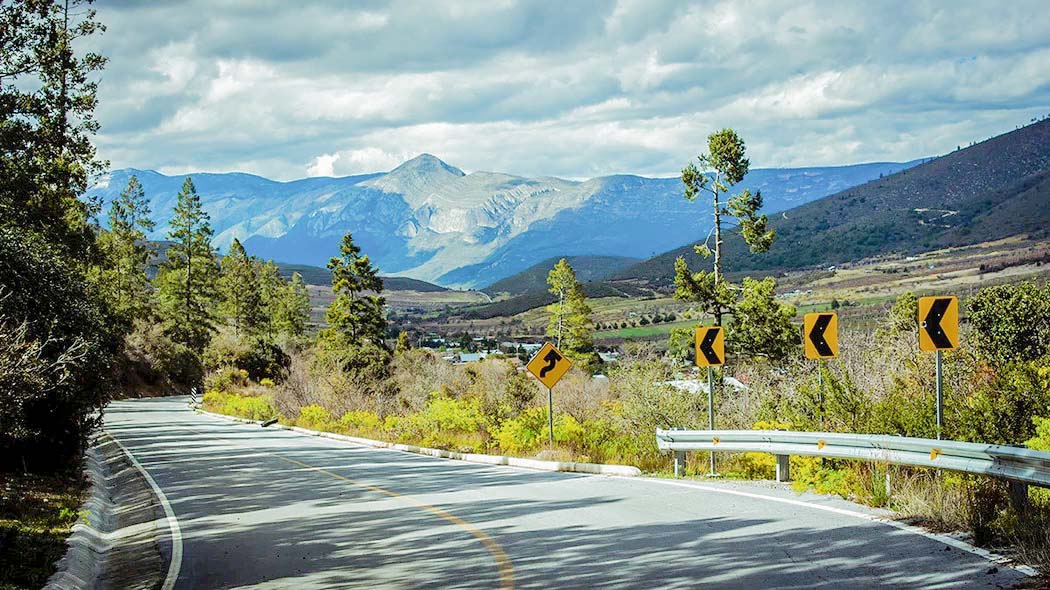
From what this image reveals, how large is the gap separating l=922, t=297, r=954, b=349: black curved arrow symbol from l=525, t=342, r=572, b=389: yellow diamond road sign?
10381 millimetres

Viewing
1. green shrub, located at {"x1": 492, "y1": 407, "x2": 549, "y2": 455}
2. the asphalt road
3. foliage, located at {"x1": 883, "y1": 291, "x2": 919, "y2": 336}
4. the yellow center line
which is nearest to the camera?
the asphalt road

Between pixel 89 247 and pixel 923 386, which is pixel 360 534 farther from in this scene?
pixel 89 247

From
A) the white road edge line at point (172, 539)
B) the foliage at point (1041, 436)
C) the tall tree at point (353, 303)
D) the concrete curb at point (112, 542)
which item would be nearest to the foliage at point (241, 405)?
the tall tree at point (353, 303)

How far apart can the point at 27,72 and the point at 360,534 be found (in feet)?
59.7

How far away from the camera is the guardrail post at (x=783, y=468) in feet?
46.2

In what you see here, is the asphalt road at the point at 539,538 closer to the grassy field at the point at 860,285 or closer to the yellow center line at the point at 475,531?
the yellow center line at the point at 475,531

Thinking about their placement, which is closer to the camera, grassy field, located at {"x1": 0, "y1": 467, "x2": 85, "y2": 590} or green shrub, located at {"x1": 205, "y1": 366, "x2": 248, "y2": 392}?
grassy field, located at {"x1": 0, "y1": 467, "x2": 85, "y2": 590}

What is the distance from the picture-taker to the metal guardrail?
8.88 meters

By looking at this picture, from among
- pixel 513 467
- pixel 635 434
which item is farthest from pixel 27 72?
pixel 635 434

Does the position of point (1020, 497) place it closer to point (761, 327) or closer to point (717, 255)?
point (717, 255)

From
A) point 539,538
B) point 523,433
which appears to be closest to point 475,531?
point 539,538

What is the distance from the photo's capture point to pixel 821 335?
14570mm

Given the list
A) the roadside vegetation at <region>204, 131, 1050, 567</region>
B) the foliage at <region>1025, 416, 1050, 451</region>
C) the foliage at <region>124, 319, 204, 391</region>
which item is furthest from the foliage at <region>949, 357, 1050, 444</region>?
the foliage at <region>124, 319, 204, 391</region>

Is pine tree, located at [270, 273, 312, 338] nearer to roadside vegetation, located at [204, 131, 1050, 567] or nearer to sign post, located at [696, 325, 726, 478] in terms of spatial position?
roadside vegetation, located at [204, 131, 1050, 567]
